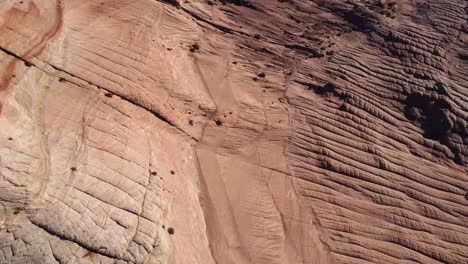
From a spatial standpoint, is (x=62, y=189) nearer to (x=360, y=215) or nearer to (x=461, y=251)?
(x=360, y=215)

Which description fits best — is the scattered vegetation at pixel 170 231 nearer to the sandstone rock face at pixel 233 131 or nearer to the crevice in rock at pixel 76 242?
the sandstone rock face at pixel 233 131

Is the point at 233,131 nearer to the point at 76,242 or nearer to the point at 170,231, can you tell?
the point at 170,231

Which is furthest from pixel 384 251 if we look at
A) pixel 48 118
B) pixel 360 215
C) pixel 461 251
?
pixel 48 118

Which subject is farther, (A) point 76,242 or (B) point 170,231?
(B) point 170,231

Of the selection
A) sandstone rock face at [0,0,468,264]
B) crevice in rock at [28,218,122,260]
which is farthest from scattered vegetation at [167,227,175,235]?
crevice in rock at [28,218,122,260]

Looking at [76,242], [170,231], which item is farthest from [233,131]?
[76,242]

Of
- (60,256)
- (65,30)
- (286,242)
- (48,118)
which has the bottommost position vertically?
(286,242)

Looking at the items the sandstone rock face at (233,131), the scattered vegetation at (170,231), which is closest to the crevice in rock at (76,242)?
the sandstone rock face at (233,131)

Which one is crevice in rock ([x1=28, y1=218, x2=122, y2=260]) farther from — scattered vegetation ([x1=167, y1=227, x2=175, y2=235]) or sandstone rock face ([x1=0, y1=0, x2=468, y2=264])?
scattered vegetation ([x1=167, y1=227, x2=175, y2=235])
